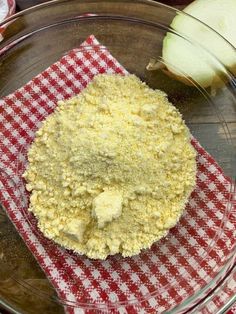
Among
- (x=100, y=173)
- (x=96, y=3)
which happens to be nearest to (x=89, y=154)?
(x=100, y=173)

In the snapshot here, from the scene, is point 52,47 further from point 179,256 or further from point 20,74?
point 179,256

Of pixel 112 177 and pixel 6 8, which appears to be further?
→ pixel 6 8

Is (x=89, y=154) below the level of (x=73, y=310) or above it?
above

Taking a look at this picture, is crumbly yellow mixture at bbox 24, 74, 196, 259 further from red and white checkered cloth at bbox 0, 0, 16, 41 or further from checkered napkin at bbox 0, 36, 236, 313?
red and white checkered cloth at bbox 0, 0, 16, 41

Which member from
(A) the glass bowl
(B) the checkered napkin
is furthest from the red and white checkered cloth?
(B) the checkered napkin

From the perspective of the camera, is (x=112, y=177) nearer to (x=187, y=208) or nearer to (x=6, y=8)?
(x=187, y=208)

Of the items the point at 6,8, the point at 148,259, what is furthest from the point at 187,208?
the point at 6,8

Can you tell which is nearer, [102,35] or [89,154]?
[89,154]
